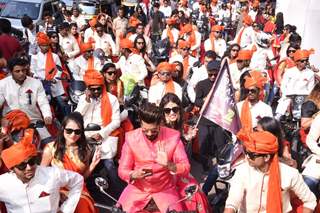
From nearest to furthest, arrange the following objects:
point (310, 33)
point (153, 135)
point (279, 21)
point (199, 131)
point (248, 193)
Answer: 1. point (248, 193)
2. point (153, 135)
3. point (199, 131)
4. point (310, 33)
5. point (279, 21)

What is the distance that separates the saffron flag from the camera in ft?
20.6

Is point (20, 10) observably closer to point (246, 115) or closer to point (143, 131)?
point (246, 115)

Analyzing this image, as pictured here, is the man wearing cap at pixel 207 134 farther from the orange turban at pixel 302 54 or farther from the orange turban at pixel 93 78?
the orange turban at pixel 93 78

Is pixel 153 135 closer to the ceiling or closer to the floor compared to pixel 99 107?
closer to the ceiling

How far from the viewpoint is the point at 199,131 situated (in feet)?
27.0

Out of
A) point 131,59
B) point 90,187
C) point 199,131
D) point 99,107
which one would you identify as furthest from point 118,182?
point 131,59

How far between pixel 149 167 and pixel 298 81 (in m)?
5.15

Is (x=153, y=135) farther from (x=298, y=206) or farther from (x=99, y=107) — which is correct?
(x=99, y=107)

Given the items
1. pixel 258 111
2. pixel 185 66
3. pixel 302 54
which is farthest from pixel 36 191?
pixel 185 66

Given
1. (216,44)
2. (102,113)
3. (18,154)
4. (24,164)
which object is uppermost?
(18,154)

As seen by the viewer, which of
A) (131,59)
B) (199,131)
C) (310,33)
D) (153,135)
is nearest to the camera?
(153,135)

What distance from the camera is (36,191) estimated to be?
4520mm

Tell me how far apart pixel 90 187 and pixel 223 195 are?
1.77 metres

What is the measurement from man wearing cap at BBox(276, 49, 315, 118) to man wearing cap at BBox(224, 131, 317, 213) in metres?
4.65
